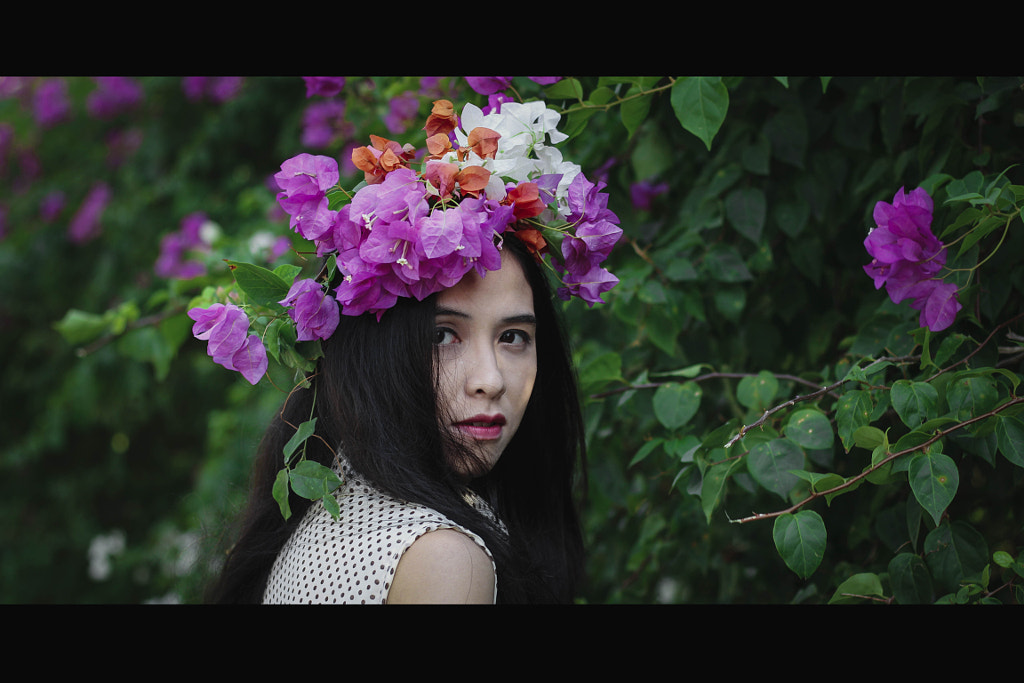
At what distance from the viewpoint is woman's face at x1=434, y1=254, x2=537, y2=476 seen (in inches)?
39.5

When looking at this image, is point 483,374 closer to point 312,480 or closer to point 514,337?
point 514,337

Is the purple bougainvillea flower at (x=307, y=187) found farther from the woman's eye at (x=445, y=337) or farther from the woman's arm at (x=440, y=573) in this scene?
the woman's arm at (x=440, y=573)

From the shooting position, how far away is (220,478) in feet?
8.91

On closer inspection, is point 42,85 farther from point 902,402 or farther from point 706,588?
point 902,402

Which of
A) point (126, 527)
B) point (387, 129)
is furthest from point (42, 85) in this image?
point (387, 129)

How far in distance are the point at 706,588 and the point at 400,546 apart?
1.08m

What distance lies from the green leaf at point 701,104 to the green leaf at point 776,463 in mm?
456

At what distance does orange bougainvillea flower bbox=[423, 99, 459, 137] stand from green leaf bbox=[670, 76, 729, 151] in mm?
348

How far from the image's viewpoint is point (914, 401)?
3.25ft

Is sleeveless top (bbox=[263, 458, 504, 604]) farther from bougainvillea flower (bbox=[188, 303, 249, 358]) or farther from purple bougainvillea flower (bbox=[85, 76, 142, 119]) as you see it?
purple bougainvillea flower (bbox=[85, 76, 142, 119])

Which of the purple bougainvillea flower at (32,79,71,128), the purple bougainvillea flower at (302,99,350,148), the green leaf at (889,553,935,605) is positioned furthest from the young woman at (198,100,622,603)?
the purple bougainvillea flower at (32,79,71,128)

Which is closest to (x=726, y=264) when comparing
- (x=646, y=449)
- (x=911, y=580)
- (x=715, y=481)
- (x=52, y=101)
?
(x=646, y=449)

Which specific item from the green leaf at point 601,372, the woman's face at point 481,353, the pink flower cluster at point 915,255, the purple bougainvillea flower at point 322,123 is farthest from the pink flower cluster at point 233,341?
the purple bougainvillea flower at point 322,123

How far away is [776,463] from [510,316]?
1.29ft
